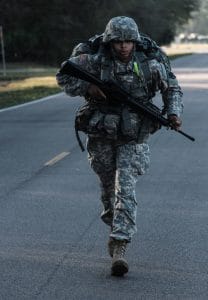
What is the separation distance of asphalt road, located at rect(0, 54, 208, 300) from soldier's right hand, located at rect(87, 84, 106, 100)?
1.20 meters

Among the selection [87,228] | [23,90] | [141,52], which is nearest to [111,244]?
[141,52]

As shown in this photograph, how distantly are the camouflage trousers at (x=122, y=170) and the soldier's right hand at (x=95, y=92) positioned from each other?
323mm

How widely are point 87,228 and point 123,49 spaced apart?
2169mm

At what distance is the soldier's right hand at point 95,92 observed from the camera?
533 centimetres

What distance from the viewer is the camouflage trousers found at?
5.46 m

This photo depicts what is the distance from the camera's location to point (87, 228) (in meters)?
7.01

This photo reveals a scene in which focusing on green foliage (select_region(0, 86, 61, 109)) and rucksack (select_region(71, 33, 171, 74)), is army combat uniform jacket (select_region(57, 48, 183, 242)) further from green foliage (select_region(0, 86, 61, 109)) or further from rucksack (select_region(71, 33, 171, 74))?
green foliage (select_region(0, 86, 61, 109))

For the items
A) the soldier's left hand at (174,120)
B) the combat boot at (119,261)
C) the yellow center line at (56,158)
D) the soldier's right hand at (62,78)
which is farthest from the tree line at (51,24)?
the combat boot at (119,261)

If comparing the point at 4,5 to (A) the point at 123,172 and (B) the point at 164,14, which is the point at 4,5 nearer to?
(B) the point at 164,14

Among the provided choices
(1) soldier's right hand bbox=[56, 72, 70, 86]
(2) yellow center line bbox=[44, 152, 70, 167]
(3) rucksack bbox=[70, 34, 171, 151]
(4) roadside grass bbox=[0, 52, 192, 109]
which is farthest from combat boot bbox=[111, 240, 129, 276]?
(4) roadside grass bbox=[0, 52, 192, 109]

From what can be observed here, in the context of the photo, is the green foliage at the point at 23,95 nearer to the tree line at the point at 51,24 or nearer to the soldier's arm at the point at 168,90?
the soldier's arm at the point at 168,90

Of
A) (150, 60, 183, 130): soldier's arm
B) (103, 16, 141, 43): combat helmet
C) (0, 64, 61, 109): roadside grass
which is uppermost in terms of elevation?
(103, 16, 141, 43): combat helmet

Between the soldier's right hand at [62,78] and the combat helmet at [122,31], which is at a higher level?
the combat helmet at [122,31]

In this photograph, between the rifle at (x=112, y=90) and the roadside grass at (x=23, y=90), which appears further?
the roadside grass at (x=23, y=90)
